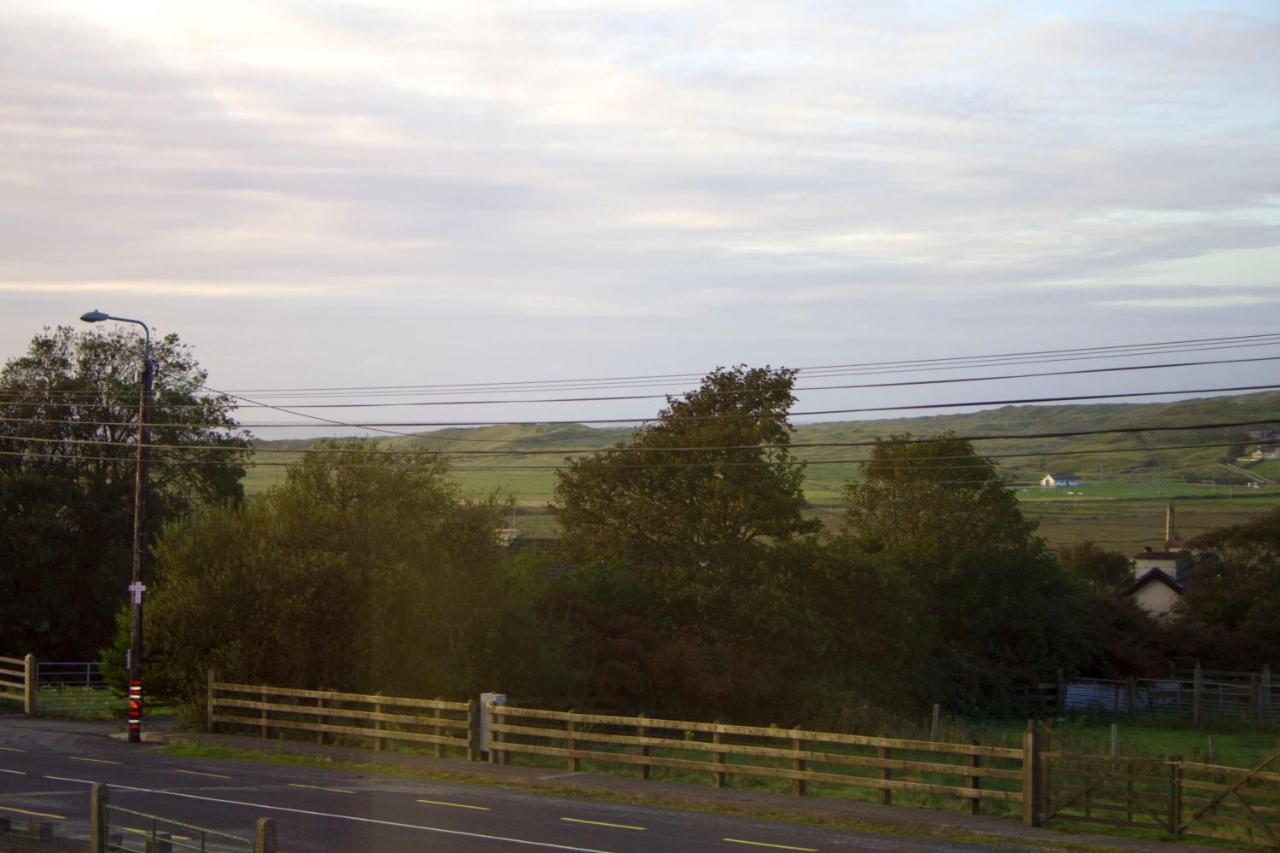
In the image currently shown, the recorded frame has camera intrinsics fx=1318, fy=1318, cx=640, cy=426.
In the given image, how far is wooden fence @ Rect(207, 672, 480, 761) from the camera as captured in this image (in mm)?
25078

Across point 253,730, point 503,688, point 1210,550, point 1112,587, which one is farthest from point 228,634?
point 1112,587

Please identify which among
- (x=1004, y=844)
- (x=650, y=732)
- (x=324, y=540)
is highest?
(x=324, y=540)

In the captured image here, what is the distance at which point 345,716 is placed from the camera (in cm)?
2809

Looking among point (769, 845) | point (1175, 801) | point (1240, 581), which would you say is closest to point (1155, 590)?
point (1240, 581)

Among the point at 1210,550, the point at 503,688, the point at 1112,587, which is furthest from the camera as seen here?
the point at 1112,587

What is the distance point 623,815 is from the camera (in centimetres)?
1908

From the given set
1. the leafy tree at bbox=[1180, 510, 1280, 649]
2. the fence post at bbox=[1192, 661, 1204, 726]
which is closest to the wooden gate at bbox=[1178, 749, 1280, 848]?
the fence post at bbox=[1192, 661, 1204, 726]

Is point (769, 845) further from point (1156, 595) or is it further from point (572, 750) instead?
point (1156, 595)

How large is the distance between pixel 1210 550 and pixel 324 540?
6217cm

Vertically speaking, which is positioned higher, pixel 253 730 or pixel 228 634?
pixel 228 634

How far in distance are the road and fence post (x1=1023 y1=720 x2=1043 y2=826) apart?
4.58 feet

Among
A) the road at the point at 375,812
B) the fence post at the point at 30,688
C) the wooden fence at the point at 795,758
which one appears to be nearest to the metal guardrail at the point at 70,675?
the fence post at the point at 30,688

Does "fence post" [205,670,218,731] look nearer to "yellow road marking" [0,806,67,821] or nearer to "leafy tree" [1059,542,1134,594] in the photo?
"yellow road marking" [0,806,67,821]

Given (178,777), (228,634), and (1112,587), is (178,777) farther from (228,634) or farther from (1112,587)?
(1112,587)
